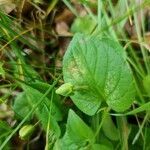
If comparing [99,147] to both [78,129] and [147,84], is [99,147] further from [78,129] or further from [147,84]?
[147,84]

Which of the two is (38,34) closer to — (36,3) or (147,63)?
(36,3)

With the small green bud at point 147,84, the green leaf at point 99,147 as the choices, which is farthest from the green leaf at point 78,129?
the small green bud at point 147,84

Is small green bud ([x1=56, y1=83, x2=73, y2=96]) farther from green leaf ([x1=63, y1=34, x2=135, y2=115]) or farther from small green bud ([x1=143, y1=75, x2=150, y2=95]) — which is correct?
small green bud ([x1=143, y1=75, x2=150, y2=95])

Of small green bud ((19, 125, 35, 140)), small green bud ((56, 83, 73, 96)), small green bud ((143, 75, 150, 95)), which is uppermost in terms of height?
small green bud ((56, 83, 73, 96))

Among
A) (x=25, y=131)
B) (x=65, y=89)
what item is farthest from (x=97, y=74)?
(x=25, y=131)

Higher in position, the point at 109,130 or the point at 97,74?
the point at 97,74

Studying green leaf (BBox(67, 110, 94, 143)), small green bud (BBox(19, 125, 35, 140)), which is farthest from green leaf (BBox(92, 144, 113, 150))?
small green bud (BBox(19, 125, 35, 140))

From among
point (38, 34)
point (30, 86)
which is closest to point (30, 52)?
point (38, 34)

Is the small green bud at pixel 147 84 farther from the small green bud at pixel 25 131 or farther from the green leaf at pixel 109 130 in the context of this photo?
the small green bud at pixel 25 131

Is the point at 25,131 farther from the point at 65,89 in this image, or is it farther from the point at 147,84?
the point at 147,84
